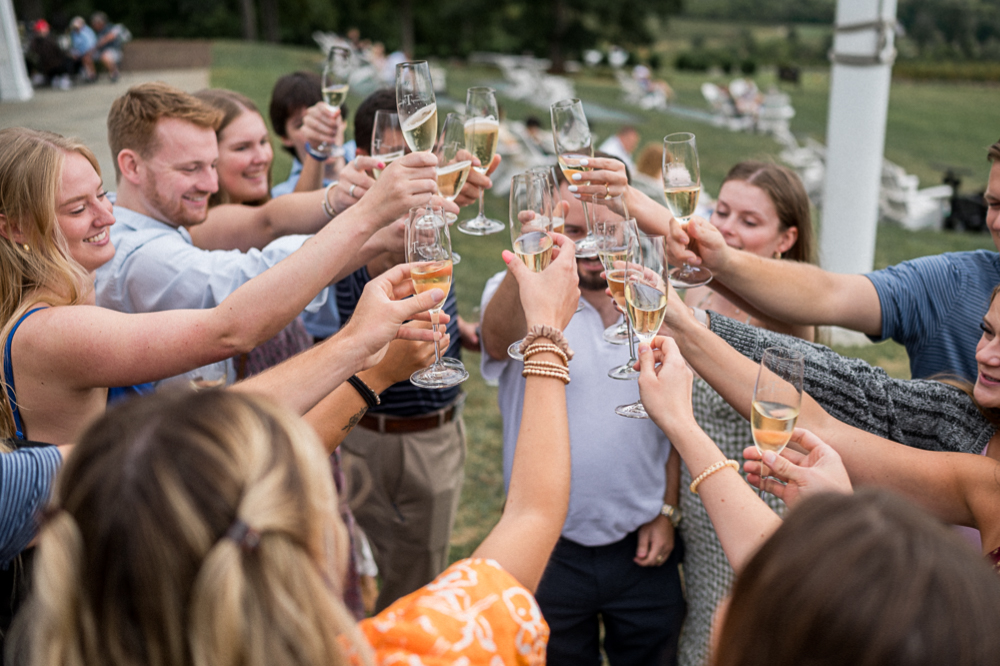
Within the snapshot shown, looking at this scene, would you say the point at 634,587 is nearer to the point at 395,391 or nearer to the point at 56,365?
the point at 395,391

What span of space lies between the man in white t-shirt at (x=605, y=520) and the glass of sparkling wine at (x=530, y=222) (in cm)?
38

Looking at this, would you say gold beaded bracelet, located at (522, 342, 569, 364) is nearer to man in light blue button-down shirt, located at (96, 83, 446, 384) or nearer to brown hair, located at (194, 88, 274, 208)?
man in light blue button-down shirt, located at (96, 83, 446, 384)

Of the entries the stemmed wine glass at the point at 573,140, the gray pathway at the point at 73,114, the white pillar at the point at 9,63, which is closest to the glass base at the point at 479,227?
the stemmed wine glass at the point at 573,140

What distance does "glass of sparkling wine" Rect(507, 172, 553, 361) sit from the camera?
7.54 feet

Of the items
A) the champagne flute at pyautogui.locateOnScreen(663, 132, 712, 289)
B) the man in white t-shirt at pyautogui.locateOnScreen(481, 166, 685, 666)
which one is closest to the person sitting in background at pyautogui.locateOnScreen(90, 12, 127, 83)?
the man in white t-shirt at pyautogui.locateOnScreen(481, 166, 685, 666)

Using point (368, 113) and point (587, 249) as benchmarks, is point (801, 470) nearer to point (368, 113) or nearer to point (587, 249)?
point (587, 249)

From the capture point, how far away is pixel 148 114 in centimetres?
296

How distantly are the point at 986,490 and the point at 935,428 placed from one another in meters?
0.34

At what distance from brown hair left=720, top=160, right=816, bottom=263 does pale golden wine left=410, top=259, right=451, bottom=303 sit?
5.80 ft

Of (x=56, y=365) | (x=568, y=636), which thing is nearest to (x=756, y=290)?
(x=568, y=636)

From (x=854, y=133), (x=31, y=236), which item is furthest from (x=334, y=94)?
(x=854, y=133)

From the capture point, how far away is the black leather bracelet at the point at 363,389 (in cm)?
220

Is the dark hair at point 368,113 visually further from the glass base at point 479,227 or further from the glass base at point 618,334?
the glass base at point 618,334

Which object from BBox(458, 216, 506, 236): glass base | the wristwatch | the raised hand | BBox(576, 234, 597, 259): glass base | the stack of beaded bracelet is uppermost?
BBox(458, 216, 506, 236): glass base
